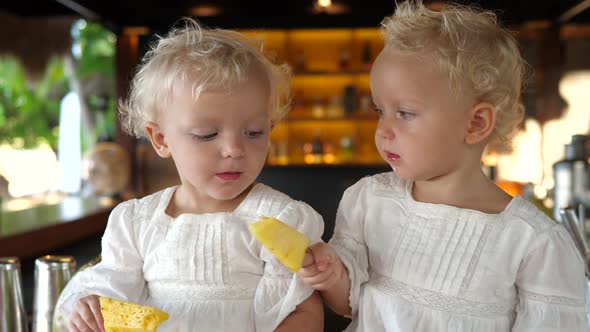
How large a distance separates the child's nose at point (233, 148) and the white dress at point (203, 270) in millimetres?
102

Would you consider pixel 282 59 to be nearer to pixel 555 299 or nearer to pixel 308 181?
pixel 308 181

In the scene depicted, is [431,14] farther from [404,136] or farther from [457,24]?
[404,136]

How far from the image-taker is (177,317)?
33.9 inches

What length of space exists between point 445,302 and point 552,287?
0.14m

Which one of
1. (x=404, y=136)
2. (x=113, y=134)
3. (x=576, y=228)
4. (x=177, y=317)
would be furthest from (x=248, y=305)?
(x=113, y=134)

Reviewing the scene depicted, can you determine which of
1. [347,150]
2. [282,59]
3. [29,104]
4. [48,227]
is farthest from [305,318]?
[29,104]

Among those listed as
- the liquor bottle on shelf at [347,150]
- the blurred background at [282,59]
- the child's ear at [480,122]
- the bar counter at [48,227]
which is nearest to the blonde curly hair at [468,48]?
the child's ear at [480,122]

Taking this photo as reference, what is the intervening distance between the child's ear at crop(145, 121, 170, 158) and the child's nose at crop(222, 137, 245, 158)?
0.12 metres

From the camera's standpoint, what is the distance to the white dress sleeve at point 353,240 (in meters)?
0.88

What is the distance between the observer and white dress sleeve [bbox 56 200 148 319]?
35.5 inches

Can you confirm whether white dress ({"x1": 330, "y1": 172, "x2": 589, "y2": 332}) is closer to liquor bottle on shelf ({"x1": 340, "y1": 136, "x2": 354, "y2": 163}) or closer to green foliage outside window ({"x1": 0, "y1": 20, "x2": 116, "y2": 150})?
green foliage outside window ({"x1": 0, "y1": 20, "x2": 116, "y2": 150})

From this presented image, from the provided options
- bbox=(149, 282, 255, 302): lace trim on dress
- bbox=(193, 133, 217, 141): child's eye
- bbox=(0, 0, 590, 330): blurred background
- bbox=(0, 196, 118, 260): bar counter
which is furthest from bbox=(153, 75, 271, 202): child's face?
bbox=(0, 0, 590, 330): blurred background

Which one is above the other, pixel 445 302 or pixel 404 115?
pixel 404 115

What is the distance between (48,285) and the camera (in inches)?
37.7
